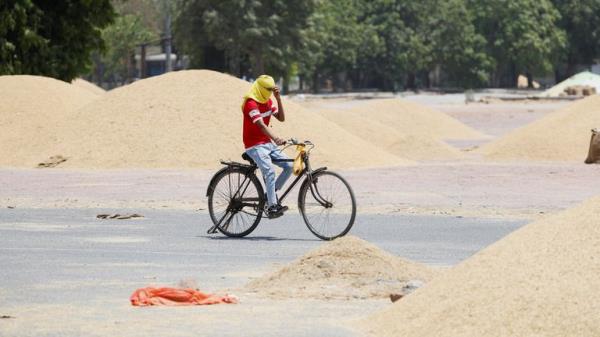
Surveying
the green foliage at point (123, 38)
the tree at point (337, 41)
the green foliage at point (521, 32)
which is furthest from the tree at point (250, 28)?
the green foliage at point (521, 32)

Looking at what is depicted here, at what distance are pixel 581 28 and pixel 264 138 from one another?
11789 centimetres

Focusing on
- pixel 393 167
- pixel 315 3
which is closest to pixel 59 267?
pixel 393 167

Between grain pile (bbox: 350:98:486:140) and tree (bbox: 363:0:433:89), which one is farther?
tree (bbox: 363:0:433:89)

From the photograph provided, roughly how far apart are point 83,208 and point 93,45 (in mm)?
33569

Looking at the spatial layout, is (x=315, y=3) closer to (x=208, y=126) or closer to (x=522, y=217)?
(x=208, y=126)

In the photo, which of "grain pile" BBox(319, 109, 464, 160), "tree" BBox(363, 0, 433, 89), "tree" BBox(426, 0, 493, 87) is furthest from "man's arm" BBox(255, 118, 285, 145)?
"tree" BBox(426, 0, 493, 87)

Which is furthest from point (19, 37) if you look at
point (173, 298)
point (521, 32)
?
point (521, 32)

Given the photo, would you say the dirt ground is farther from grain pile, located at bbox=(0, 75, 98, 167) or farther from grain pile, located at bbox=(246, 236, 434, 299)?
grain pile, located at bbox=(0, 75, 98, 167)

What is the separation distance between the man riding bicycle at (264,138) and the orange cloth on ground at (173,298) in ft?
18.4

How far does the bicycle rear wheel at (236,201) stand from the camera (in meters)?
17.2

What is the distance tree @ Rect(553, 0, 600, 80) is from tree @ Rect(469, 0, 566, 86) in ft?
6.26

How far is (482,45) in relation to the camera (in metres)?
125

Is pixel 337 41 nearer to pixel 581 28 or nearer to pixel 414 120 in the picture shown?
pixel 581 28

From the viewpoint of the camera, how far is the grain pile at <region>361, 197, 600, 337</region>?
8469 millimetres
